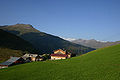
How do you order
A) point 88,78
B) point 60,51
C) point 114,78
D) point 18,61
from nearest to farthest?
1. point 114,78
2. point 88,78
3. point 18,61
4. point 60,51

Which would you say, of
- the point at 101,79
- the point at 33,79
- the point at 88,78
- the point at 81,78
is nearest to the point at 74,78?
the point at 81,78

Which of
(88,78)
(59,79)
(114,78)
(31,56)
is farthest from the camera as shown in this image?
(31,56)

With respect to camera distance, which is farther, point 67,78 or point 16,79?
point 16,79

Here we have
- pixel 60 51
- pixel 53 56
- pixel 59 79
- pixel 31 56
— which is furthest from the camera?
pixel 31 56

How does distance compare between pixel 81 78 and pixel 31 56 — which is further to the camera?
pixel 31 56

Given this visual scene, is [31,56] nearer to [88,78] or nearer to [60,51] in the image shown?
[60,51]

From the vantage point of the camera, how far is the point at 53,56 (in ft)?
322

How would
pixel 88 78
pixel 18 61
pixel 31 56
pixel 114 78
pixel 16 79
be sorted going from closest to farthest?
pixel 114 78, pixel 88 78, pixel 16 79, pixel 18 61, pixel 31 56

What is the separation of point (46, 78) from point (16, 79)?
8.50 meters

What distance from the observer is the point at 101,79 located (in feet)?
72.1

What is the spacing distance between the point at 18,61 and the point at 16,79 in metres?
60.8

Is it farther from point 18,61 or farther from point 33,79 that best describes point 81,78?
point 18,61

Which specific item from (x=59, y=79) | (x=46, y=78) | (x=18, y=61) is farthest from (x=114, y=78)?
(x=18, y=61)

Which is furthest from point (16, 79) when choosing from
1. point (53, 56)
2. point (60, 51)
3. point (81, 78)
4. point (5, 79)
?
point (60, 51)
